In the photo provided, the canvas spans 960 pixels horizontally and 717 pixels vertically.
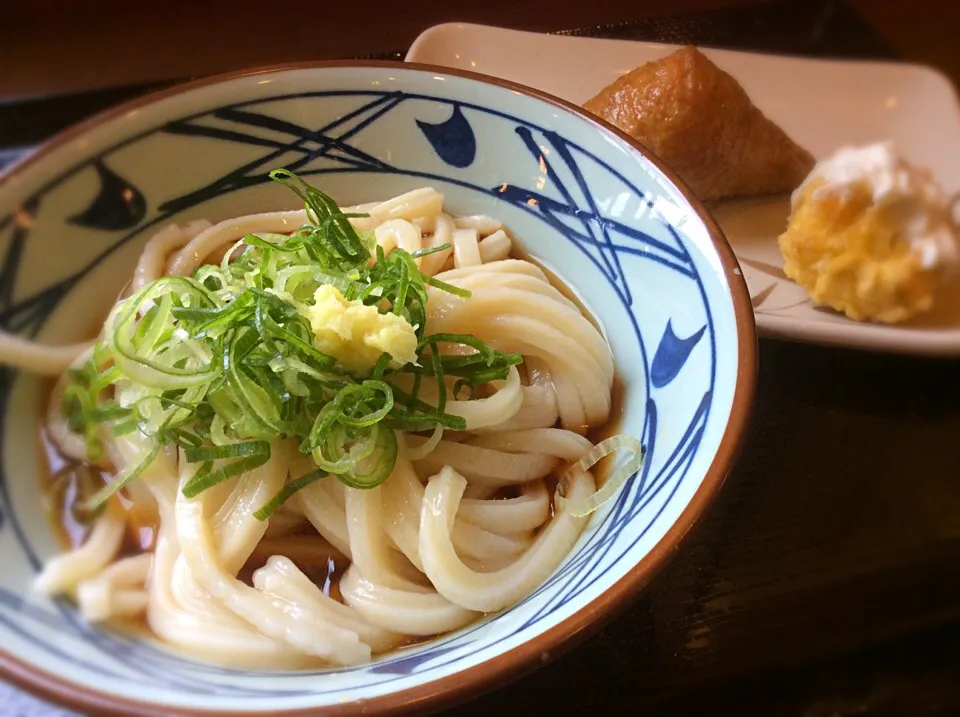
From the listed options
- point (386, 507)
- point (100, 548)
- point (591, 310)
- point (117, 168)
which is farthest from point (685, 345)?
point (117, 168)

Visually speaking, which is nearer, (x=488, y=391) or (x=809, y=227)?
(x=488, y=391)

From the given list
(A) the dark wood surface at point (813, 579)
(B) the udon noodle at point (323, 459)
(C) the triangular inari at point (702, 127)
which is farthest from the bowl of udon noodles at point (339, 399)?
(C) the triangular inari at point (702, 127)

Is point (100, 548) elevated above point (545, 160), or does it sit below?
below

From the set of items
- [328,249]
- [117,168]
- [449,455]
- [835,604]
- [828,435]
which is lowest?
[835,604]

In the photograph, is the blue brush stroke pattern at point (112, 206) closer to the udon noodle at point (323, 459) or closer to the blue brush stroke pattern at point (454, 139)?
the udon noodle at point (323, 459)

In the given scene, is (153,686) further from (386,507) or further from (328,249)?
(328,249)

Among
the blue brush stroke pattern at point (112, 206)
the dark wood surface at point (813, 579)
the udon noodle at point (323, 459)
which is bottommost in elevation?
the dark wood surface at point (813, 579)

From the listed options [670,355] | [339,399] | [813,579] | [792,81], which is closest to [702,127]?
[792,81]
